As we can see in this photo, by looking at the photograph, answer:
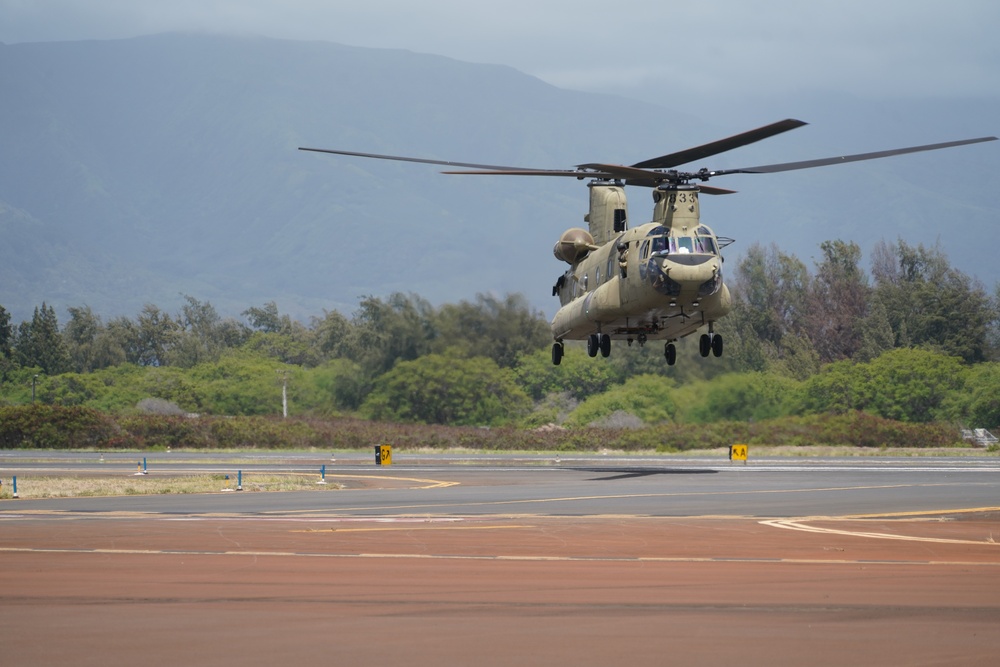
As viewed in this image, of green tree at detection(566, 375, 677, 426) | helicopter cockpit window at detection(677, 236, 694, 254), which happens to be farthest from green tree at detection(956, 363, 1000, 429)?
helicopter cockpit window at detection(677, 236, 694, 254)

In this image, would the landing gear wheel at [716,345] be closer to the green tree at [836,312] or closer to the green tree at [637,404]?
the green tree at [637,404]

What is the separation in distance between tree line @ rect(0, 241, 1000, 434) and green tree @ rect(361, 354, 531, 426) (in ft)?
0.29

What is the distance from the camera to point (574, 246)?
136 ft

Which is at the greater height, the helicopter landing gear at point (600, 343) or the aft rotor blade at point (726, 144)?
the aft rotor blade at point (726, 144)

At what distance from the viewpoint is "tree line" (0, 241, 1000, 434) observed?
228 ft

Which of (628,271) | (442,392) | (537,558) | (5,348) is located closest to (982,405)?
(442,392)

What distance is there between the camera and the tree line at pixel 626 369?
2741 inches

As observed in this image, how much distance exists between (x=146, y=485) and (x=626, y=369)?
5099cm

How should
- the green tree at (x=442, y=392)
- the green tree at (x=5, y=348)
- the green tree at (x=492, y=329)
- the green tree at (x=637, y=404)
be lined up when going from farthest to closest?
the green tree at (x=5, y=348) → the green tree at (x=492, y=329) → the green tree at (x=442, y=392) → the green tree at (x=637, y=404)

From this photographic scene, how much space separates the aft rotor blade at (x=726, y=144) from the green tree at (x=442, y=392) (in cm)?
4014

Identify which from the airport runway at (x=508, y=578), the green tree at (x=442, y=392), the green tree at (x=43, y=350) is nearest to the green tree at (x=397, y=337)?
the green tree at (x=442, y=392)

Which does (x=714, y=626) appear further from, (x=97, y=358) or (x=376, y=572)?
(x=97, y=358)

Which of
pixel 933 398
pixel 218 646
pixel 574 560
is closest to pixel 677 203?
pixel 574 560

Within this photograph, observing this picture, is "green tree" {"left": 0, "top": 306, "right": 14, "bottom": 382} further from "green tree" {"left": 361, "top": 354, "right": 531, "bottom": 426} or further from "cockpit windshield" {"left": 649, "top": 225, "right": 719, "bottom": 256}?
"cockpit windshield" {"left": 649, "top": 225, "right": 719, "bottom": 256}
